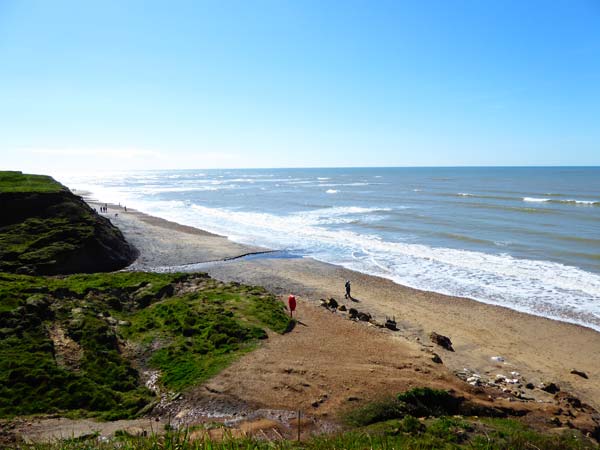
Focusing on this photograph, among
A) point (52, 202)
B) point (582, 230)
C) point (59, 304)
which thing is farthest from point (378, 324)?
point (582, 230)

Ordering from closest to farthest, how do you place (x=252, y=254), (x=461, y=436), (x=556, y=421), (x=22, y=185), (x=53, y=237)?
1. (x=461, y=436)
2. (x=556, y=421)
3. (x=53, y=237)
4. (x=252, y=254)
5. (x=22, y=185)

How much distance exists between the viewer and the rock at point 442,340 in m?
16.7

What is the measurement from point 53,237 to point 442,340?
83.9ft

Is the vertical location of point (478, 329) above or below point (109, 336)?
below

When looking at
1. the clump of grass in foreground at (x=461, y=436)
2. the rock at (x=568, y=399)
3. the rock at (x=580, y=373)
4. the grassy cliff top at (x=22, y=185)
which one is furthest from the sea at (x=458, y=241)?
the grassy cliff top at (x=22, y=185)

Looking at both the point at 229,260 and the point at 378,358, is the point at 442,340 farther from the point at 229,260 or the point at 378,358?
the point at 229,260

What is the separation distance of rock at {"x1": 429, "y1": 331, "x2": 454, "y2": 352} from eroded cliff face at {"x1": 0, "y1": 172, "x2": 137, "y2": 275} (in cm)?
2173

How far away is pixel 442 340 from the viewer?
16.9 meters

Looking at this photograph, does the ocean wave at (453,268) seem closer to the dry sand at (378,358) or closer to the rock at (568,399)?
the dry sand at (378,358)

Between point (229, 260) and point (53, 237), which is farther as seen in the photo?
point (229, 260)

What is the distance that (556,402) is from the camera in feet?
41.0

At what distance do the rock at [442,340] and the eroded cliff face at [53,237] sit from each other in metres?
21.7

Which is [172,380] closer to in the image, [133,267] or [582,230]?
Result: [133,267]

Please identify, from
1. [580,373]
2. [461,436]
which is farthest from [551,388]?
[461,436]
